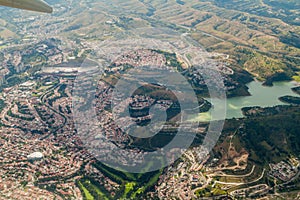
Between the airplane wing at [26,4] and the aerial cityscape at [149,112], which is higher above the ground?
the airplane wing at [26,4]

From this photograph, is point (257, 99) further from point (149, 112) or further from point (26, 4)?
point (26, 4)

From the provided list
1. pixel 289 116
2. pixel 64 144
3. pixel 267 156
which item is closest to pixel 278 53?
pixel 289 116

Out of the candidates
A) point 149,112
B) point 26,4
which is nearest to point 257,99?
point 149,112

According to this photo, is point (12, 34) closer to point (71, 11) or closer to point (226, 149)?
point (71, 11)

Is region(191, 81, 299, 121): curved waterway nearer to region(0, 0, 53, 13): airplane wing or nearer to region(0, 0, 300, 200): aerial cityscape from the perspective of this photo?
region(0, 0, 300, 200): aerial cityscape

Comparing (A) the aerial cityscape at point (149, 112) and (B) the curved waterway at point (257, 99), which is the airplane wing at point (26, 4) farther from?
(B) the curved waterway at point (257, 99)

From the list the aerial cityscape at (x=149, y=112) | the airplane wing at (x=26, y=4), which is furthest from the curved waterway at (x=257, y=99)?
the airplane wing at (x=26, y=4)

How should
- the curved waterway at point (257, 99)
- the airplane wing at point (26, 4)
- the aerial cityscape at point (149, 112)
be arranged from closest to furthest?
the airplane wing at point (26, 4)
the aerial cityscape at point (149, 112)
the curved waterway at point (257, 99)
